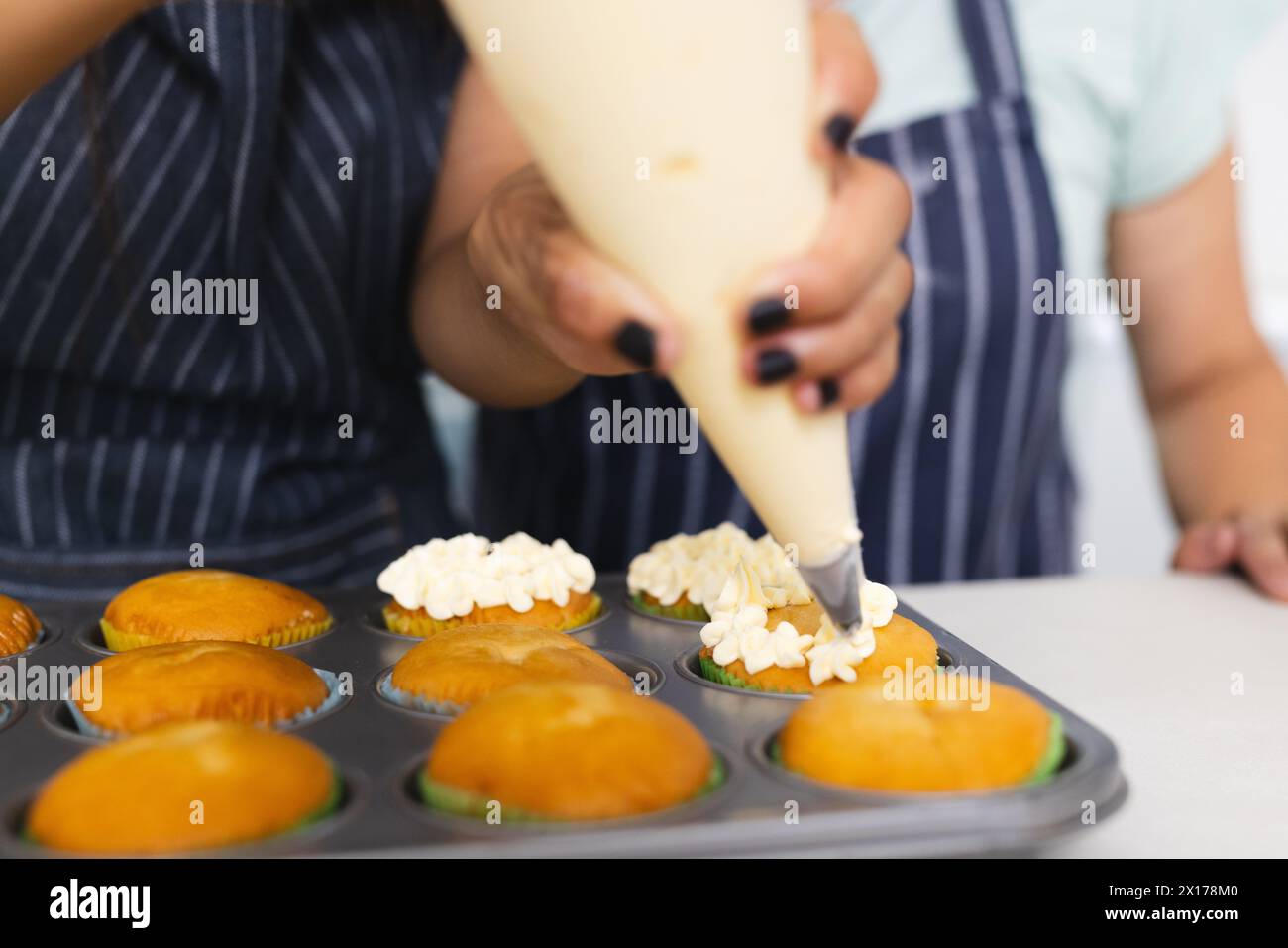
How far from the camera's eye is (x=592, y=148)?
0.62m

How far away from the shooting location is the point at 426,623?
1.10 meters

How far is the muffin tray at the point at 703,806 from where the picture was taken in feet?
2.14

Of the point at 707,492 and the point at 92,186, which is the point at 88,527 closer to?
the point at 92,186

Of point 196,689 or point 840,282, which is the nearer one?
point 840,282

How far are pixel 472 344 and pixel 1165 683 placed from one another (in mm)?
715

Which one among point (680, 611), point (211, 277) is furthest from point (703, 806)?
point (211, 277)

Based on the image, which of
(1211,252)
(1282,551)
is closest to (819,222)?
(1282,551)

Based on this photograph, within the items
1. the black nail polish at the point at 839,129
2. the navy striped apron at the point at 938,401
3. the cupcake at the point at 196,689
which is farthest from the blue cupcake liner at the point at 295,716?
the navy striped apron at the point at 938,401

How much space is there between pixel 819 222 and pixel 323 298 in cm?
81

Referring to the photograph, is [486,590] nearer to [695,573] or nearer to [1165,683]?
[695,573]

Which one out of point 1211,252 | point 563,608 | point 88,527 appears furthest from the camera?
point 1211,252

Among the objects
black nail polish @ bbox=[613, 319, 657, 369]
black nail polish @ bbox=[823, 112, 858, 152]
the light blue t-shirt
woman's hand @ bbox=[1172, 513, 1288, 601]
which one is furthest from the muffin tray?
the light blue t-shirt

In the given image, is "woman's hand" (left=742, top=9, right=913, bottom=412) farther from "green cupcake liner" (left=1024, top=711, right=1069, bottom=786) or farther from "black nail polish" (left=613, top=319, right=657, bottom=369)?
"green cupcake liner" (left=1024, top=711, right=1069, bottom=786)

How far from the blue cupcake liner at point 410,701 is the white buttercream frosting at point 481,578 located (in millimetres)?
150
